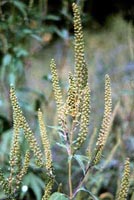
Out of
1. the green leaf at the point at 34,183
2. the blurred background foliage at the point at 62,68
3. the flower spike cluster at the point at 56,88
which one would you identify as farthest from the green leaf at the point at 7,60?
the flower spike cluster at the point at 56,88

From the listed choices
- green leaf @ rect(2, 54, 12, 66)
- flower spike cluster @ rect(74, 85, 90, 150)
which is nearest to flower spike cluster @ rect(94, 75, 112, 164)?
flower spike cluster @ rect(74, 85, 90, 150)

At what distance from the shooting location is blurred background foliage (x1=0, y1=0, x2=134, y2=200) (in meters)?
2.76

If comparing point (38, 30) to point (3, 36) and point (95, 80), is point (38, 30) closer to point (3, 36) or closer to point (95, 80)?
point (3, 36)

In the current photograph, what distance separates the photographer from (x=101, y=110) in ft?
13.4

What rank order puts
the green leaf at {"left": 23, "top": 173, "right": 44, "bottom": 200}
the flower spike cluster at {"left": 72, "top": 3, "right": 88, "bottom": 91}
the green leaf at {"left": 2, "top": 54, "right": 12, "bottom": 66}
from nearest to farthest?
1. the flower spike cluster at {"left": 72, "top": 3, "right": 88, "bottom": 91}
2. the green leaf at {"left": 23, "top": 173, "right": 44, "bottom": 200}
3. the green leaf at {"left": 2, "top": 54, "right": 12, "bottom": 66}

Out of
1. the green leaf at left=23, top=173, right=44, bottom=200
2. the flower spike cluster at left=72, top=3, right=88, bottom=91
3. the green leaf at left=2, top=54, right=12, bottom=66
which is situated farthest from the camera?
the green leaf at left=2, top=54, right=12, bottom=66

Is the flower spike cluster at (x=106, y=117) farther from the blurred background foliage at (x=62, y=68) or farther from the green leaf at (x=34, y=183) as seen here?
the green leaf at (x=34, y=183)

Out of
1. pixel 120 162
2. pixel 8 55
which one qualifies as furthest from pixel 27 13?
pixel 120 162

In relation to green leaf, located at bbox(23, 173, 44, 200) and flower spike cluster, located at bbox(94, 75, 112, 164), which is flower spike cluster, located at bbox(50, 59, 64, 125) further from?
green leaf, located at bbox(23, 173, 44, 200)

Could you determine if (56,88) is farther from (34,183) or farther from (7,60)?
(7,60)

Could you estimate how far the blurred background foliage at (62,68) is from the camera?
2758 mm

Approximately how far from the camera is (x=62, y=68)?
136 inches

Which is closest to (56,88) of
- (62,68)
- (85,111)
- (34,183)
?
(85,111)

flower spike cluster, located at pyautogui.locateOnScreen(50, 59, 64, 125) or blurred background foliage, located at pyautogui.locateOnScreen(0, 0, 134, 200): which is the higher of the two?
flower spike cluster, located at pyautogui.locateOnScreen(50, 59, 64, 125)
